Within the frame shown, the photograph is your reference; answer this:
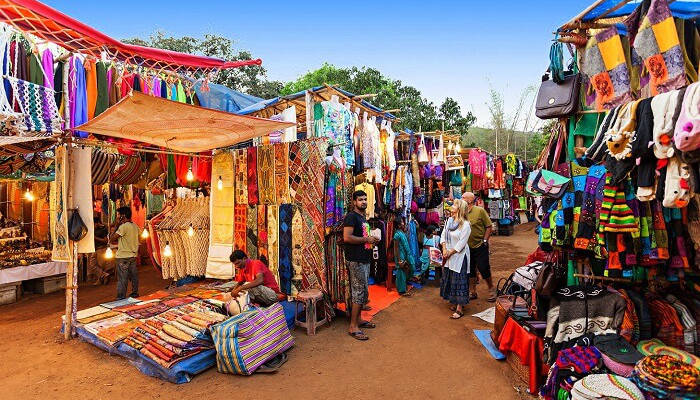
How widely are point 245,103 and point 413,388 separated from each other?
6479 millimetres

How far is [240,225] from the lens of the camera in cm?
598

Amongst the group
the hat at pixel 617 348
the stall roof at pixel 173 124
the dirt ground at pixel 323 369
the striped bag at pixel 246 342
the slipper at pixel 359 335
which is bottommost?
the dirt ground at pixel 323 369

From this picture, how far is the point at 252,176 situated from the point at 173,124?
1647mm

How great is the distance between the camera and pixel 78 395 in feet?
11.6

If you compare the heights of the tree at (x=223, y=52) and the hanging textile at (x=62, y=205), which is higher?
the tree at (x=223, y=52)

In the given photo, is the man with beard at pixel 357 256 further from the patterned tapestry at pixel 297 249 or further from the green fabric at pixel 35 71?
the green fabric at pixel 35 71

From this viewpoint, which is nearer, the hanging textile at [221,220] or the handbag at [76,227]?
the handbag at [76,227]

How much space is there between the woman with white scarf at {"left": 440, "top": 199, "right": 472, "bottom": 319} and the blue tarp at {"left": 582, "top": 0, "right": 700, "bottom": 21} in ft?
9.27

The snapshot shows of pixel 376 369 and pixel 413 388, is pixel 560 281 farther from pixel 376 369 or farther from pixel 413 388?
pixel 376 369

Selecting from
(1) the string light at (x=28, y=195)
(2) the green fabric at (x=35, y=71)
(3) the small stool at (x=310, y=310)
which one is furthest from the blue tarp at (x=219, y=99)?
(1) the string light at (x=28, y=195)

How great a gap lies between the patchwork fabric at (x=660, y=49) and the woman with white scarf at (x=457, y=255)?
287cm

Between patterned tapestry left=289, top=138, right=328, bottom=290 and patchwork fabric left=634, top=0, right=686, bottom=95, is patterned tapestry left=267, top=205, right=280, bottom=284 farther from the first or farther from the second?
patchwork fabric left=634, top=0, right=686, bottom=95

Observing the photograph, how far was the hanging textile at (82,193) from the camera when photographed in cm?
480

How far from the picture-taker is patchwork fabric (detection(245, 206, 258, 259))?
227 inches
